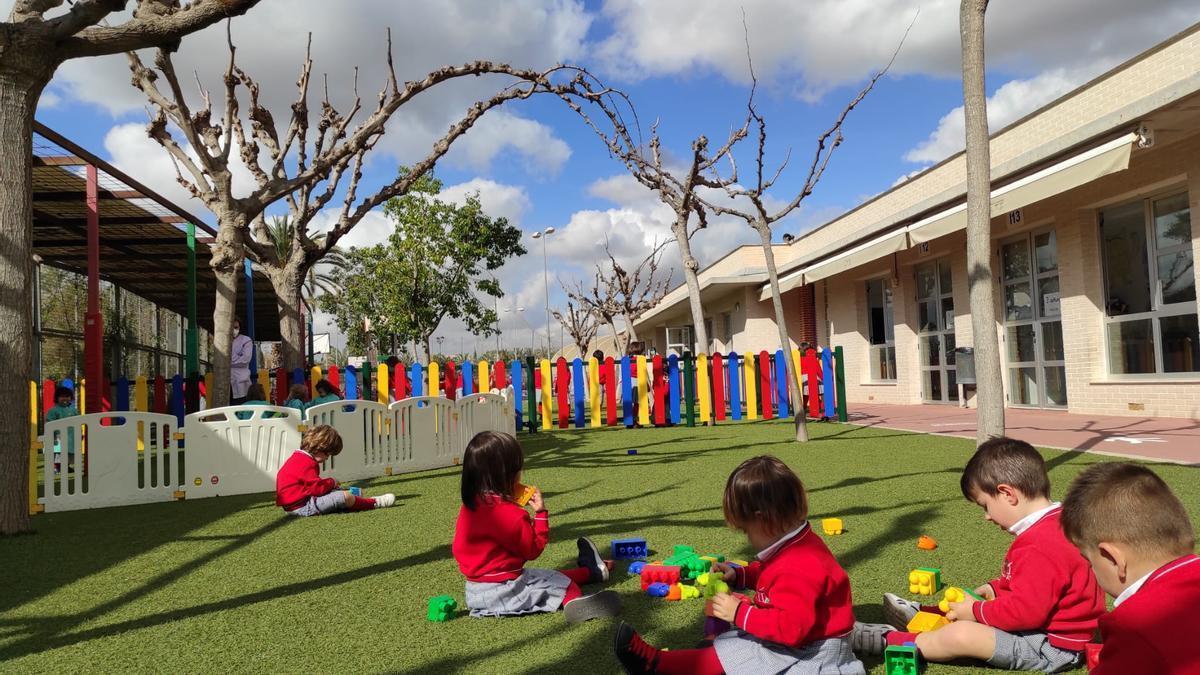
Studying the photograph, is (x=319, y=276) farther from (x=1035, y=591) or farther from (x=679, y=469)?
(x=1035, y=591)

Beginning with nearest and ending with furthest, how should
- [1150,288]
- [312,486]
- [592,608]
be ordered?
[592,608] → [312,486] → [1150,288]

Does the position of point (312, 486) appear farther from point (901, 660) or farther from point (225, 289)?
point (901, 660)

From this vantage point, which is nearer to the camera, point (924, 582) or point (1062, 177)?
point (924, 582)

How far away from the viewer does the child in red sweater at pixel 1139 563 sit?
158 centimetres

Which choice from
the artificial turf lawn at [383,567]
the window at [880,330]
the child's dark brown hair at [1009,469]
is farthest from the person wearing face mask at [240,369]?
the window at [880,330]

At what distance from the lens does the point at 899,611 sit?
3012mm

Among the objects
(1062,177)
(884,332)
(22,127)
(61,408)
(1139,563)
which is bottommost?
(1139,563)

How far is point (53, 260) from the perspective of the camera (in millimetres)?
15680

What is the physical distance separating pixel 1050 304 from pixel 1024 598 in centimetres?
1232

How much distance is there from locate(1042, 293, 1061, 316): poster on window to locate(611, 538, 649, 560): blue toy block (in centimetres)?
1125

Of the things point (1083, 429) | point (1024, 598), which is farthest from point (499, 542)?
point (1083, 429)

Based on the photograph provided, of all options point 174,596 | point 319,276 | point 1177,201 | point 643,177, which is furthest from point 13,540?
point 319,276

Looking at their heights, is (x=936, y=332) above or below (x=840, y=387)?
above

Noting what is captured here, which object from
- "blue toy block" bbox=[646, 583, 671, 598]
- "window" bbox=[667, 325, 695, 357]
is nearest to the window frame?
"window" bbox=[667, 325, 695, 357]
